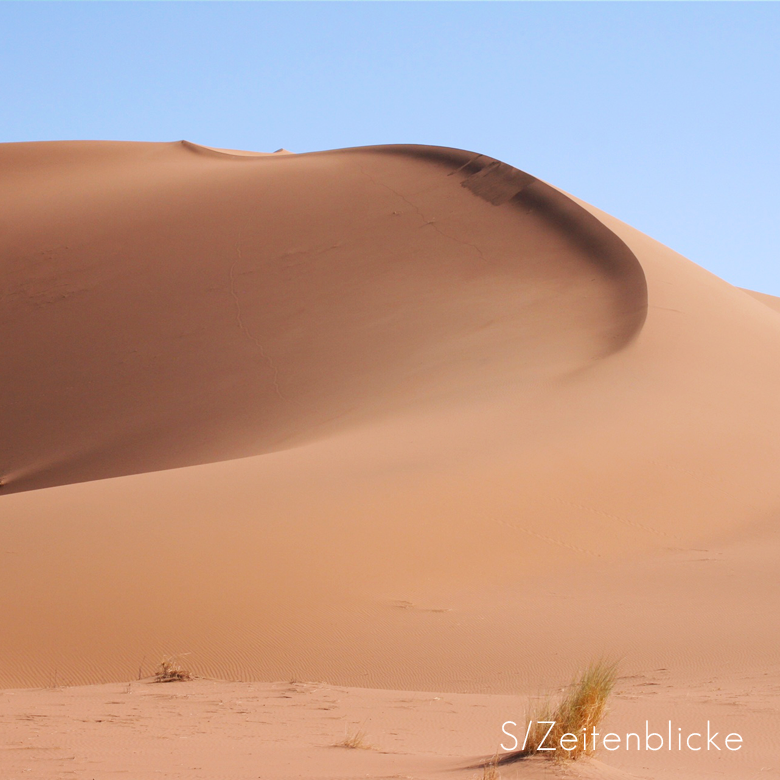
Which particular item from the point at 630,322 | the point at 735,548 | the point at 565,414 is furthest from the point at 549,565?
the point at 630,322

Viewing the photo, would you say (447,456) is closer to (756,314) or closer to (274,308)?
(274,308)

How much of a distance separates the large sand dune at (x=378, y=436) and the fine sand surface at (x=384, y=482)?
0.04 metres

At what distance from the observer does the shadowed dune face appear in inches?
514

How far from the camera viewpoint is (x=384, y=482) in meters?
8.46

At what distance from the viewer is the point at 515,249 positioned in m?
17.0

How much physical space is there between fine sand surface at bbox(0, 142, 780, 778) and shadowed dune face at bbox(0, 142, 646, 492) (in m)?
0.07

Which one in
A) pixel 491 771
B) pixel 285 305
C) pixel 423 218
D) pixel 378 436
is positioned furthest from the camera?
pixel 423 218

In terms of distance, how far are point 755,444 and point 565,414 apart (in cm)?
214

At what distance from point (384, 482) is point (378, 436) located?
1.67 m

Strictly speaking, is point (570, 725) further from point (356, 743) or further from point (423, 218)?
point (423, 218)

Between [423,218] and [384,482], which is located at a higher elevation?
[423,218]

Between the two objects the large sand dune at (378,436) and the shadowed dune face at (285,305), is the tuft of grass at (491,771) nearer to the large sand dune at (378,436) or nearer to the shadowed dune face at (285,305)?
the large sand dune at (378,436)

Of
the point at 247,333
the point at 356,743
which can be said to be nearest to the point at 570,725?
the point at 356,743

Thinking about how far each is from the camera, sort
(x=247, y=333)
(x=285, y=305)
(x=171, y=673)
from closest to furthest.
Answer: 1. (x=171, y=673)
2. (x=247, y=333)
3. (x=285, y=305)
